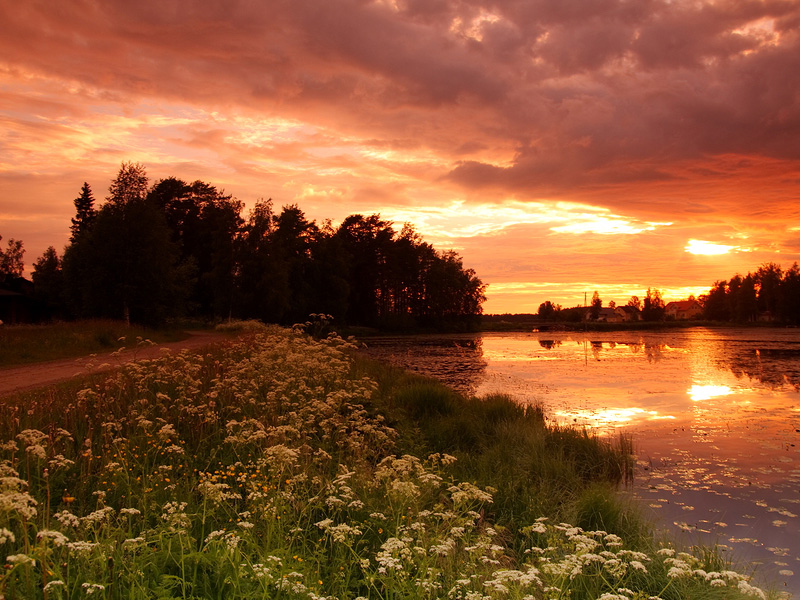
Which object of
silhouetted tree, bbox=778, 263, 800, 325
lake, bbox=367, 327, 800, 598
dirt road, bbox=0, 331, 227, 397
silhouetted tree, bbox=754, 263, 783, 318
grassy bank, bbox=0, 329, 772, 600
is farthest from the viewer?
silhouetted tree, bbox=754, 263, 783, 318

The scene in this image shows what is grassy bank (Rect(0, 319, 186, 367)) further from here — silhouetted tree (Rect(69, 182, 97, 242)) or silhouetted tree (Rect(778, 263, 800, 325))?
silhouetted tree (Rect(778, 263, 800, 325))

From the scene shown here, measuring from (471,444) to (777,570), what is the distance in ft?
20.6

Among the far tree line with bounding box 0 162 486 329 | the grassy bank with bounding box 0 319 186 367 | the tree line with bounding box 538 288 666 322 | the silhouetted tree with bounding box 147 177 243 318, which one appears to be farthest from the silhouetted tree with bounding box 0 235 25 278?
the tree line with bounding box 538 288 666 322

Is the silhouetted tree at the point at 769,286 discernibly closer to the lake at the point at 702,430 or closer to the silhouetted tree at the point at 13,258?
the lake at the point at 702,430

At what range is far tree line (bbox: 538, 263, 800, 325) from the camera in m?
107

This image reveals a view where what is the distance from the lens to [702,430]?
1400cm

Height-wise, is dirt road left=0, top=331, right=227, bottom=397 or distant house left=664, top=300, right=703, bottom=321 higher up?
distant house left=664, top=300, right=703, bottom=321

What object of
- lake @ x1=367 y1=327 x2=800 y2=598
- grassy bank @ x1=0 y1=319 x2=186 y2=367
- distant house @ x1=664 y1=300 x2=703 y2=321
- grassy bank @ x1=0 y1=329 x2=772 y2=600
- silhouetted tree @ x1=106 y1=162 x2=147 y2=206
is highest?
silhouetted tree @ x1=106 y1=162 x2=147 y2=206

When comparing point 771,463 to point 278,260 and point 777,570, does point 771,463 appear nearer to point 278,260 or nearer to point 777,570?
point 777,570

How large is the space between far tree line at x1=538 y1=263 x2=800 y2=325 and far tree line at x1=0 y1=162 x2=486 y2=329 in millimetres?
59461

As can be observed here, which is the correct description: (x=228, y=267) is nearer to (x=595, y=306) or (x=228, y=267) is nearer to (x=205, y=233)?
(x=205, y=233)

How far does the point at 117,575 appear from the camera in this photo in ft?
12.7

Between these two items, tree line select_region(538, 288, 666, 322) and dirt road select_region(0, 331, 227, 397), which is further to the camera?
tree line select_region(538, 288, 666, 322)

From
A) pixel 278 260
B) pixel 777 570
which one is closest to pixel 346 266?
pixel 278 260
